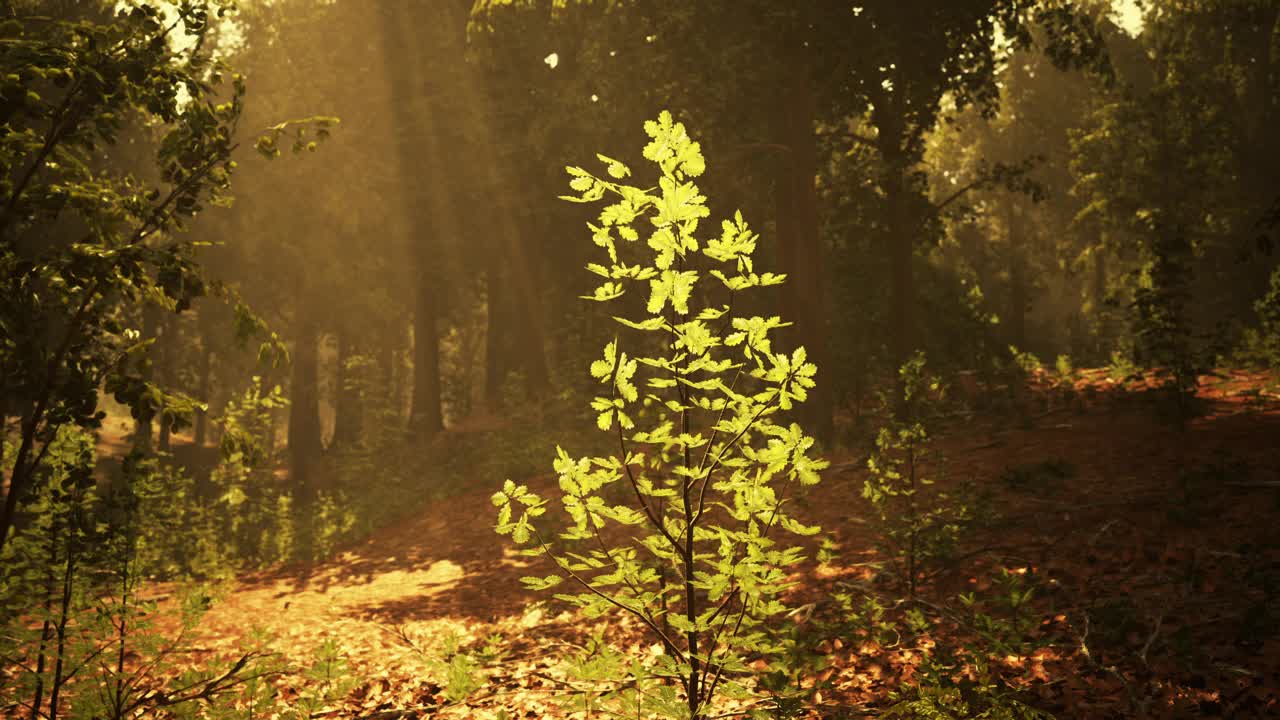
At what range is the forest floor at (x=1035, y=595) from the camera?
419 centimetres

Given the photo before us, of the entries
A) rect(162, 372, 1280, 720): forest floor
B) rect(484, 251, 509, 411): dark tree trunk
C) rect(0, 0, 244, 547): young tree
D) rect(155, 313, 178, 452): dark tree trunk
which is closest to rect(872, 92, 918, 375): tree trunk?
rect(162, 372, 1280, 720): forest floor

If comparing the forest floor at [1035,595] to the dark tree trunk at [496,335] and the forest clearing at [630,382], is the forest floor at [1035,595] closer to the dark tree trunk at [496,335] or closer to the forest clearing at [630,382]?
the forest clearing at [630,382]

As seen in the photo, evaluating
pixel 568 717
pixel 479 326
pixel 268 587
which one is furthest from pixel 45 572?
pixel 479 326

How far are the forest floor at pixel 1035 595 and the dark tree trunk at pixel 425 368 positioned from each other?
9.76m

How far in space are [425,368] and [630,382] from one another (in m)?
18.5

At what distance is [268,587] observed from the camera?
10.1 metres

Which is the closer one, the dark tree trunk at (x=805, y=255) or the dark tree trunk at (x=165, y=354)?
the dark tree trunk at (x=805, y=255)

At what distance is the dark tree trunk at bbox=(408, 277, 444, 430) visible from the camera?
20.5m

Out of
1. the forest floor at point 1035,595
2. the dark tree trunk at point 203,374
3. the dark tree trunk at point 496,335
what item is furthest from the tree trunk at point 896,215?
the dark tree trunk at point 203,374

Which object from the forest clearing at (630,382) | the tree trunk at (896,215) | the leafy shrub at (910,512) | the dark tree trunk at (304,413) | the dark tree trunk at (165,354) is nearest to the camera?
the forest clearing at (630,382)

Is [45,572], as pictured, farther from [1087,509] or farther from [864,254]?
[864,254]

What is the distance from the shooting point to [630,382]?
311 centimetres

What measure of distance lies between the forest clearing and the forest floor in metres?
0.05

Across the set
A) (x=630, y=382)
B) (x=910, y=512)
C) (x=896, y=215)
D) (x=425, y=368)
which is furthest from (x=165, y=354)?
(x=630, y=382)
